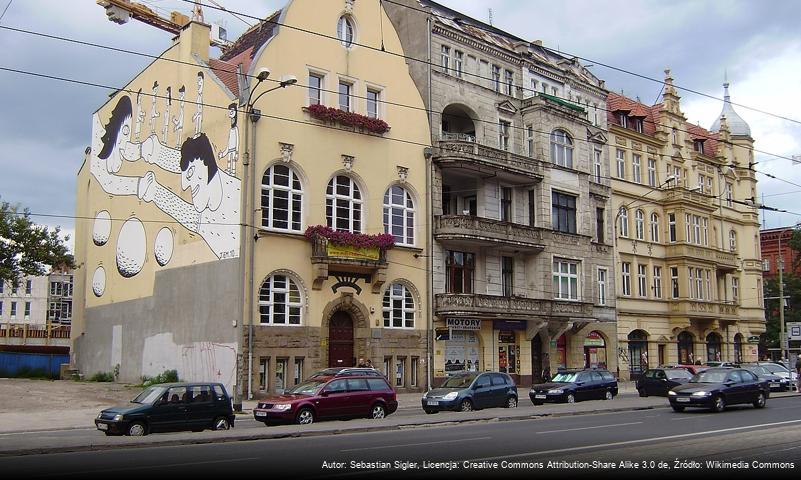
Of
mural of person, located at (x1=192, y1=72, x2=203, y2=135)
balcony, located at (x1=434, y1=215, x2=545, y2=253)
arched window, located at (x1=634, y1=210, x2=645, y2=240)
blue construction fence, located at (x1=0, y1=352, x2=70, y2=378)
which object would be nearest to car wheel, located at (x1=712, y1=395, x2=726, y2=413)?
balcony, located at (x1=434, y1=215, x2=545, y2=253)

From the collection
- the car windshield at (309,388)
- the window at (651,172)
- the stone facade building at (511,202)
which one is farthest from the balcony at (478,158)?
the car windshield at (309,388)

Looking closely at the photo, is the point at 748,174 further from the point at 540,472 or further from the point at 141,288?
the point at 540,472

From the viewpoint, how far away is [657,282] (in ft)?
176

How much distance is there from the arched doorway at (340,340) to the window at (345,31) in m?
12.5

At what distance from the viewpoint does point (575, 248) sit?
154ft

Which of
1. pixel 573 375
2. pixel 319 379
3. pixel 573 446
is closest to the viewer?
pixel 573 446

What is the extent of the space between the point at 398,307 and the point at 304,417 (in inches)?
625

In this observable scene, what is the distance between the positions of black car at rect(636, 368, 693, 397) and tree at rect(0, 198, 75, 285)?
33679mm

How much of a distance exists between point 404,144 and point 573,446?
25047mm

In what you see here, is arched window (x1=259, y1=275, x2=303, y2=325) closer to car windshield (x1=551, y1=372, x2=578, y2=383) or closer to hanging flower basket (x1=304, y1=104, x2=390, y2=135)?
hanging flower basket (x1=304, y1=104, x2=390, y2=135)

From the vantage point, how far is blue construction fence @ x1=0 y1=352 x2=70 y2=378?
1934 inches

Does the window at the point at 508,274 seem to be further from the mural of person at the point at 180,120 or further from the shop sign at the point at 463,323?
the mural of person at the point at 180,120

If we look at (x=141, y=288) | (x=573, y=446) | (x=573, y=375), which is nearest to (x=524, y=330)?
(x=573, y=375)

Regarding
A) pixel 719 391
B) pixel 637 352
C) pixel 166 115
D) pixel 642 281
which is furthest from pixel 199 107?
pixel 637 352
